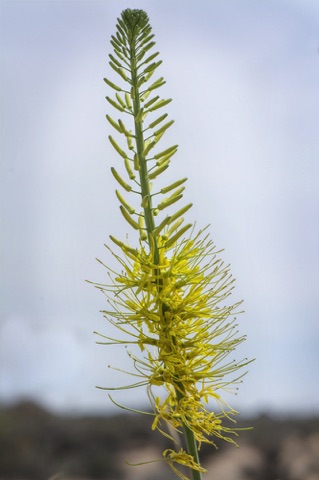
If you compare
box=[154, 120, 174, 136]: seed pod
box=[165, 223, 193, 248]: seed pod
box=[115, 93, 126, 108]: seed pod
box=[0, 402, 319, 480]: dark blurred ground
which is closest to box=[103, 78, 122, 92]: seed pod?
box=[115, 93, 126, 108]: seed pod

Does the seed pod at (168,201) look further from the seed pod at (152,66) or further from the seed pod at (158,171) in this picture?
the seed pod at (152,66)

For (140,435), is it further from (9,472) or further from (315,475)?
(315,475)

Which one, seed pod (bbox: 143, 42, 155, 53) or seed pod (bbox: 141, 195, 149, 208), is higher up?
seed pod (bbox: 143, 42, 155, 53)

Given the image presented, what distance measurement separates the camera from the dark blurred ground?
807cm

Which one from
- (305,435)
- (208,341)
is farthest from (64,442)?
(208,341)

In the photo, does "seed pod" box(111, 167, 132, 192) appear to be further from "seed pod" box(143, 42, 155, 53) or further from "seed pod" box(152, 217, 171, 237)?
"seed pod" box(143, 42, 155, 53)

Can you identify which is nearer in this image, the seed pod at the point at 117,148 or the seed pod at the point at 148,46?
the seed pod at the point at 117,148

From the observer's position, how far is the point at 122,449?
31.4 ft

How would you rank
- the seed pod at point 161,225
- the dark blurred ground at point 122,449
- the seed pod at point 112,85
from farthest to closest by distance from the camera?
1. the dark blurred ground at point 122,449
2. the seed pod at point 112,85
3. the seed pod at point 161,225

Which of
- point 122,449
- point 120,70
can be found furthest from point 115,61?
point 122,449

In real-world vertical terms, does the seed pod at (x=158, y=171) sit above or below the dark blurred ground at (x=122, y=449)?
above

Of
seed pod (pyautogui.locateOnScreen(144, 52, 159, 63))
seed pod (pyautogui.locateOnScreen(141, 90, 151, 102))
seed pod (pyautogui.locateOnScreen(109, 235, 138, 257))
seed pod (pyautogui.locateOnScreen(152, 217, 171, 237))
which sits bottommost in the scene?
seed pod (pyautogui.locateOnScreen(109, 235, 138, 257))

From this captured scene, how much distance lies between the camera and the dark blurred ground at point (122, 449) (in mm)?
8070

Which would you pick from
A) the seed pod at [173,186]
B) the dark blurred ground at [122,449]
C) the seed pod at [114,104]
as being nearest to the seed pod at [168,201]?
the seed pod at [173,186]
